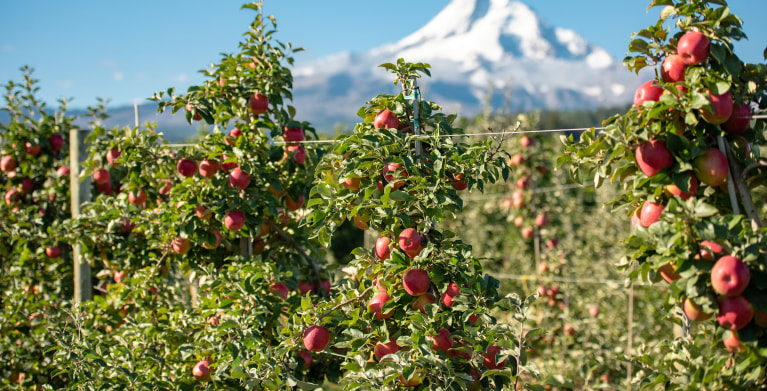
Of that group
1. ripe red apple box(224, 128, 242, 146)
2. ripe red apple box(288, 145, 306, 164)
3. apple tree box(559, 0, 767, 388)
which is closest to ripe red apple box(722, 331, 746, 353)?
apple tree box(559, 0, 767, 388)

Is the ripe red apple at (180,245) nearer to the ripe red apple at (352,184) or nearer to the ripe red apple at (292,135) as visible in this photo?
the ripe red apple at (292,135)

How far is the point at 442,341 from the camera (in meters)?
1.68

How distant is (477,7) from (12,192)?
179260 millimetres

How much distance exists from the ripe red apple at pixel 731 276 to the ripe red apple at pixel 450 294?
2.32 feet

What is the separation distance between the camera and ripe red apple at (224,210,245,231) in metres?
2.43

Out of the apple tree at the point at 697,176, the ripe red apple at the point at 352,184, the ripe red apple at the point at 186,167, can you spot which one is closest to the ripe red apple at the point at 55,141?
the ripe red apple at the point at 186,167

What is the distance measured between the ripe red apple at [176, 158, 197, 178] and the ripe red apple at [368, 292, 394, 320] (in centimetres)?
124

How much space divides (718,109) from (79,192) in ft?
11.0

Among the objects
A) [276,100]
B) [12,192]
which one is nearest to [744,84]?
[276,100]

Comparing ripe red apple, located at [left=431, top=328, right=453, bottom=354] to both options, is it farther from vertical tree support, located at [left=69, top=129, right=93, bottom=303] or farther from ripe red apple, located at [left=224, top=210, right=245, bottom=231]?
vertical tree support, located at [left=69, top=129, right=93, bottom=303]

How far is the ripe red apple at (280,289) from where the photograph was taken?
7.56 feet

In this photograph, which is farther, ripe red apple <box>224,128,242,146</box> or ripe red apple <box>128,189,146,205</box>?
ripe red apple <box>128,189,146,205</box>

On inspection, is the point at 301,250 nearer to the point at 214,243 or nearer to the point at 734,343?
the point at 214,243

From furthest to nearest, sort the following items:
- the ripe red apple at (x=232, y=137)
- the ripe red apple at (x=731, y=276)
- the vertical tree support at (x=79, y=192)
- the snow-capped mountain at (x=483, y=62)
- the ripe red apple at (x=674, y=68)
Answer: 1. the snow-capped mountain at (x=483, y=62)
2. the vertical tree support at (x=79, y=192)
3. the ripe red apple at (x=232, y=137)
4. the ripe red apple at (x=674, y=68)
5. the ripe red apple at (x=731, y=276)
